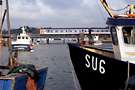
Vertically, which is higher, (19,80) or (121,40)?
(121,40)

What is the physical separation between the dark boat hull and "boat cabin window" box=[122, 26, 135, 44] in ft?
5.20

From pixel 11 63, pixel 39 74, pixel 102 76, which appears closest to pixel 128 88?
pixel 102 76

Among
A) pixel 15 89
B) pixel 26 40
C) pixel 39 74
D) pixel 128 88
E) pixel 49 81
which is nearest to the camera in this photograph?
pixel 15 89

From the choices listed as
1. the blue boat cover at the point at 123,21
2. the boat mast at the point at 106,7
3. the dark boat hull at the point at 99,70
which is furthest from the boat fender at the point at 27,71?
the boat mast at the point at 106,7

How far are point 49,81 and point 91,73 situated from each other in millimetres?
17295

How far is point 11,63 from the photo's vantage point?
96.3 ft

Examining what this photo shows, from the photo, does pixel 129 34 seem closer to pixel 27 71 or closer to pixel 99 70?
pixel 99 70

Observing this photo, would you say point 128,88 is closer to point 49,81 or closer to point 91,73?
point 91,73

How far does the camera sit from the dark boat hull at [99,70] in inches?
1001

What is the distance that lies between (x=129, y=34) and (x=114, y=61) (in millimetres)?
1948

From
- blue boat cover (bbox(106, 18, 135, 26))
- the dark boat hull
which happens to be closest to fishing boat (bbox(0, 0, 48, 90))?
the dark boat hull

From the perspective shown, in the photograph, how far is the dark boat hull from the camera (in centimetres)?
2542

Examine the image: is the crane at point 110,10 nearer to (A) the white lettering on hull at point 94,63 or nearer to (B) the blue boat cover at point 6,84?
(A) the white lettering on hull at point 94,63

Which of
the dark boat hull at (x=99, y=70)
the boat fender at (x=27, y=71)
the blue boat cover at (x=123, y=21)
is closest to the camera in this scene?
the dark boat hull at (x=99, y=70)
